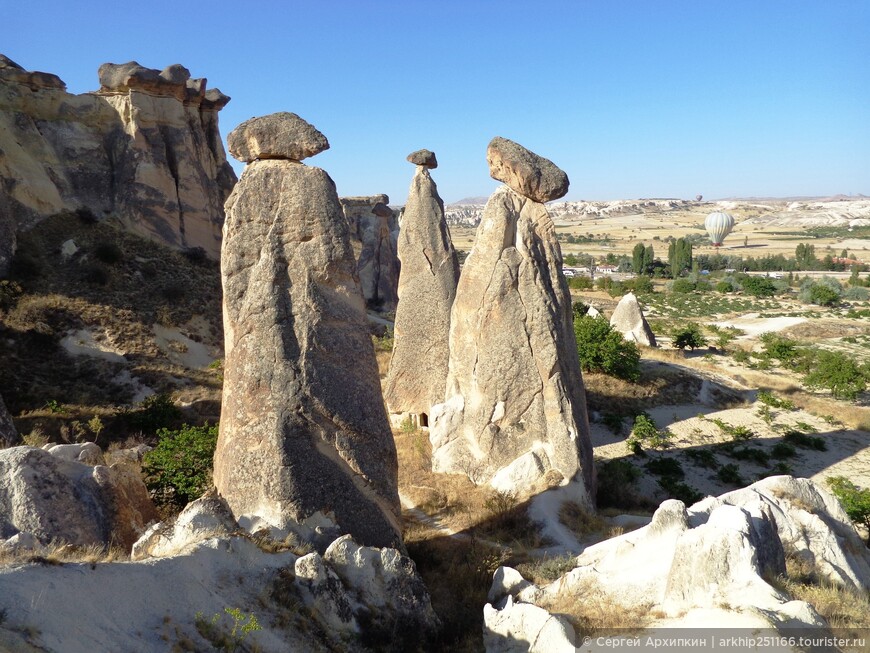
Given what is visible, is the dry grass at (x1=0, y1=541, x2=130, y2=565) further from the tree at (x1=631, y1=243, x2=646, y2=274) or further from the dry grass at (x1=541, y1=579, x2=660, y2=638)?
the tree at (x1=631, y1=243, x2=646, y2=274)

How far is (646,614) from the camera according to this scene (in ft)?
13.9

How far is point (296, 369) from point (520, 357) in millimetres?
3538

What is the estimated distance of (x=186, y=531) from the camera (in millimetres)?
4422

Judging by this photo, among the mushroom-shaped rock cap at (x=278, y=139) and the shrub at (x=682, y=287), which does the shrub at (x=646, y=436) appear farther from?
the shrub at (x=682, y=287)

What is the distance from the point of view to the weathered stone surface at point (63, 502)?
4.74m

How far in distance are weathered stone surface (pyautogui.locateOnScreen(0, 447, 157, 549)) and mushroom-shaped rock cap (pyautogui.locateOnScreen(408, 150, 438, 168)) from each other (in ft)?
27.1

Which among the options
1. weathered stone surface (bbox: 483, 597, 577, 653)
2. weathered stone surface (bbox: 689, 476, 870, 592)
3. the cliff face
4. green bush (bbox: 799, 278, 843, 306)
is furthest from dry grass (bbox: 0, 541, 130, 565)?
green bush (bbox: 799, 278, 843, 306)

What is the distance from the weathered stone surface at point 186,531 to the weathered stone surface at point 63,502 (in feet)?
2.20

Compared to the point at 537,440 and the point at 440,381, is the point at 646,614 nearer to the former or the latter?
the point at 537,440

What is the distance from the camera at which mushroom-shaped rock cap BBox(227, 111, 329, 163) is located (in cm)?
551

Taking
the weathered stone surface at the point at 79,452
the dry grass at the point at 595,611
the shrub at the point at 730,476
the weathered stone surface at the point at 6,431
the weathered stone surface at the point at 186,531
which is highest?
the weathered stone surface at the point at 79,452

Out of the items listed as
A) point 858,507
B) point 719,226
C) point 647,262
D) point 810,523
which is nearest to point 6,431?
point 810,523

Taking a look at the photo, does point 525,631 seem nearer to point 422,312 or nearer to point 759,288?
point 422,312

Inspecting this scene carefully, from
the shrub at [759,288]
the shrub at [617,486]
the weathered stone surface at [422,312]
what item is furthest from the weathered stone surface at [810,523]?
A: the shrub at [759,288]
